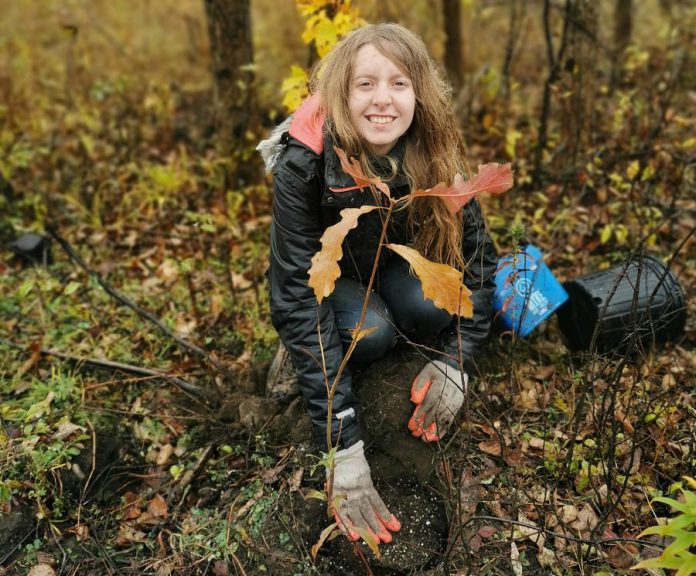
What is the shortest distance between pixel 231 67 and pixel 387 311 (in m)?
2.46

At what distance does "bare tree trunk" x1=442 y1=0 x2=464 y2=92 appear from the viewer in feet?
15.9

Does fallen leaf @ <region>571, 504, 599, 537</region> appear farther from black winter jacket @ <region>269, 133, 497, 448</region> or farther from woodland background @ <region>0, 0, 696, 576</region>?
black winter jacket @ <region>269, 133, 497, 448</region>

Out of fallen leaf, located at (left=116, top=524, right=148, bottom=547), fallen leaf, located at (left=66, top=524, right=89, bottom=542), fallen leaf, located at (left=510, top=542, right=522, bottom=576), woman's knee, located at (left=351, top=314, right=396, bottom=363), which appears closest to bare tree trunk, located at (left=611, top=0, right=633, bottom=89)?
woman's knee, located at (left=351, top=314, right=396, bottom=363)

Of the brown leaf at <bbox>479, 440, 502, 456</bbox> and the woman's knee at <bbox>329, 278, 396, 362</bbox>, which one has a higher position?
the woman's knee at <bbox>329, 278, 396, 362</bbox>

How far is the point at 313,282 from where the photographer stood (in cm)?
152

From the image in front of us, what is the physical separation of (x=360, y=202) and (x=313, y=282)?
0.80 meters

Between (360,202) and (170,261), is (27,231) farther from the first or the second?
(360,202)

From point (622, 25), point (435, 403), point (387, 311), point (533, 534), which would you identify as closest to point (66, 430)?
point (387, 311)

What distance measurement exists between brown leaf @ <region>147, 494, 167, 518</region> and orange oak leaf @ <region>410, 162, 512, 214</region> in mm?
1777

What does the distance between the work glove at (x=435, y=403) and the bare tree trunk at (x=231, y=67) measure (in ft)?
8.29

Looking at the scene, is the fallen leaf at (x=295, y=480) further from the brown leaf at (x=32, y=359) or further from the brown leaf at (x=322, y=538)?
the brown leaf at (x=32, y=359)

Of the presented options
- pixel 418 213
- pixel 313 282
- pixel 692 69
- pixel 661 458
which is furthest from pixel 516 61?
pixel 313 282

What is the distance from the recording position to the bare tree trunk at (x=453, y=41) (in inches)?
191

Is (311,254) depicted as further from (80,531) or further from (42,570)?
(42,570)
